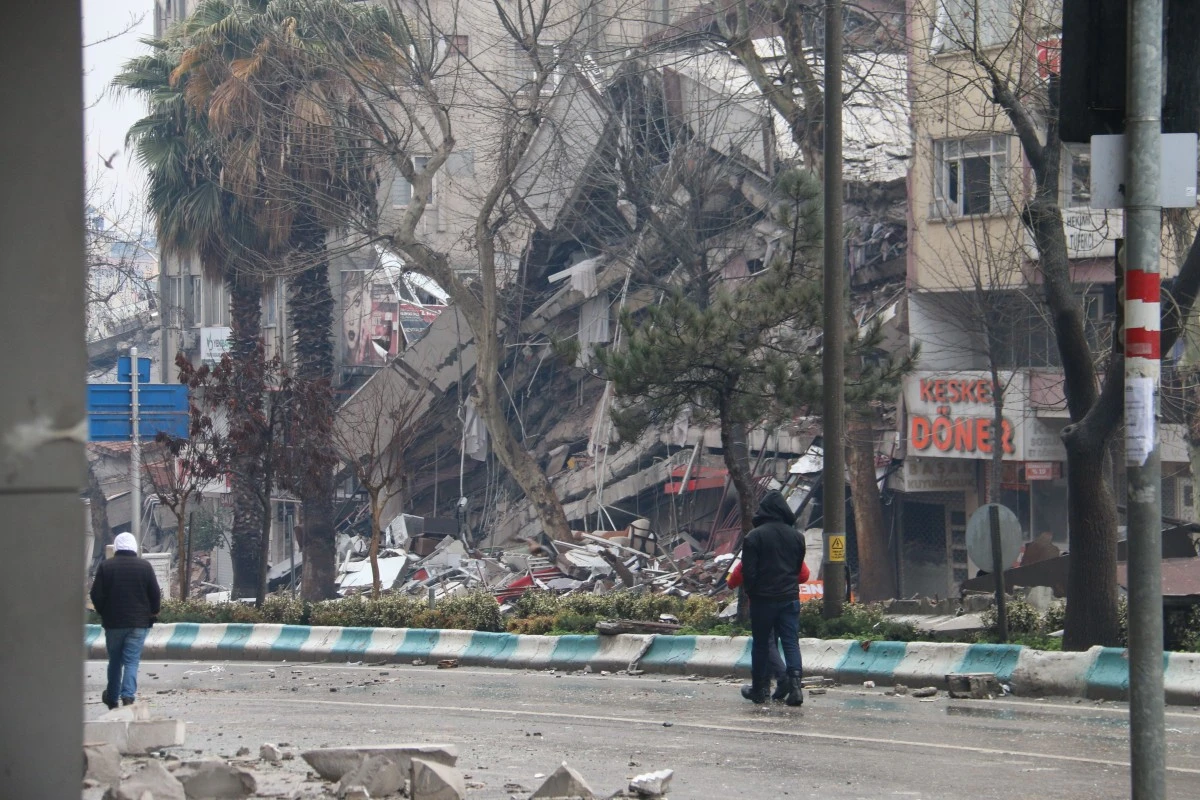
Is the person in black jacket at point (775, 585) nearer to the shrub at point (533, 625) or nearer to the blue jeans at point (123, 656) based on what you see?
the blue jeans at point (123, 656)

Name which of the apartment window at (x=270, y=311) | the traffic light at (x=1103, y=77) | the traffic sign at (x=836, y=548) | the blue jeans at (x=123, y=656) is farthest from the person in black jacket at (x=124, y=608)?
the apartment window at (x=270, y=311)

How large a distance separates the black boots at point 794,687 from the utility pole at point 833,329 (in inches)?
143

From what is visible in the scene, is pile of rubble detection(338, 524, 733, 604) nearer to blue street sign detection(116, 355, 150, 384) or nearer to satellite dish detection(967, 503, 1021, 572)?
blue street sign detection(116, 355, 150, 384)

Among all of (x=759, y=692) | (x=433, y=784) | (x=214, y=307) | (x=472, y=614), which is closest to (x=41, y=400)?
(x=433, y=784)

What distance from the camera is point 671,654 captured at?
15070 millimetres

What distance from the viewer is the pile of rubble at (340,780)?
7109mm

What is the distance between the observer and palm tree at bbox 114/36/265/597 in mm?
30891

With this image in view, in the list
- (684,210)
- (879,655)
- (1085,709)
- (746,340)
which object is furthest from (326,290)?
(1085,709)

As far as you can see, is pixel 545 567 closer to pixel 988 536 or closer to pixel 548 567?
pixel 548 567

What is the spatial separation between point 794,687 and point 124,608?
5.52m

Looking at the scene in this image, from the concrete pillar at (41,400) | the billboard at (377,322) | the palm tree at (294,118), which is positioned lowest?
the concrete pillar at (41,400)

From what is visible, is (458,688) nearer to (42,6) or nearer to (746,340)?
(746,340)

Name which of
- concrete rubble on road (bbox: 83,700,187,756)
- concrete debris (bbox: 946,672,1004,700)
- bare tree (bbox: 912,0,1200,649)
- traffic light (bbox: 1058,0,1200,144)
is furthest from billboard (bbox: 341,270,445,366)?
traffic light (bbox: 1058,0,1200,144)

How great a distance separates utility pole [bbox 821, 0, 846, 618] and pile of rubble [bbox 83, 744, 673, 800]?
7.55 m
